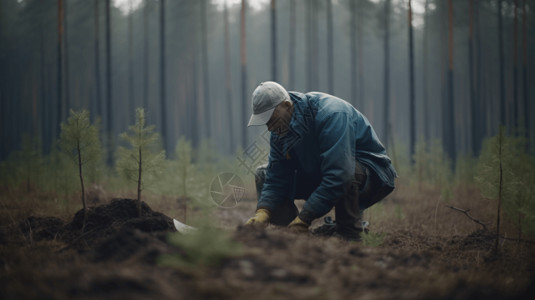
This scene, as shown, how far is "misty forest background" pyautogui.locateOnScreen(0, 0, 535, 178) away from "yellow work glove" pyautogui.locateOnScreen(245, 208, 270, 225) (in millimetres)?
10907

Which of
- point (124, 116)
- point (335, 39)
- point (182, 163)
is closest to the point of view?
point (182, 163)

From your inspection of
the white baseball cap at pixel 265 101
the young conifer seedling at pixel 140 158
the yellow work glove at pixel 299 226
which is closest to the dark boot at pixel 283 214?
the yellow work glove at pixel 299 226

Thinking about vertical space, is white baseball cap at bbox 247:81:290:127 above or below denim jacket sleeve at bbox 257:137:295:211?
above

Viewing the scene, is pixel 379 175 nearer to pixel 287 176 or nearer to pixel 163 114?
pixel 287 176

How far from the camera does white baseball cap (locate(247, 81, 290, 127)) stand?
11.3 feet

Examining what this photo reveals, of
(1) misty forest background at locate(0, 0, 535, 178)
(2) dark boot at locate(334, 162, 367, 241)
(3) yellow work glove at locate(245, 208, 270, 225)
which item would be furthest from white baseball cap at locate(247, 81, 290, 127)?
(1) misty forest background at locate(0, 0, 535, 178)

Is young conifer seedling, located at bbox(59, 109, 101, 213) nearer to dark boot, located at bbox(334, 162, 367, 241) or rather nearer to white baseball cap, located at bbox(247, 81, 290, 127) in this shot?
white baseball cap, located at bbox(247, 81, 290, 127)

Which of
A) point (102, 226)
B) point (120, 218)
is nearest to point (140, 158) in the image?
point (120, 218)

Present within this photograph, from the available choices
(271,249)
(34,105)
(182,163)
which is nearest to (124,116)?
(34,105)

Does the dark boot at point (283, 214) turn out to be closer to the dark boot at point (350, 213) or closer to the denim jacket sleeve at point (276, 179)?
the denim jacket sleeve at point (276, 179)

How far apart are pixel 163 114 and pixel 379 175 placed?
11.9 metres

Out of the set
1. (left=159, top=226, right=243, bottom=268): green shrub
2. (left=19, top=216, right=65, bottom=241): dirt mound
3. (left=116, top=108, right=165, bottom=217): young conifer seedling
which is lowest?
(left=19, top=216, right=65, bottom=241): dirt mound

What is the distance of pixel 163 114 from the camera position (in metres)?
14.0

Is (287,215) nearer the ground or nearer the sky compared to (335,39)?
nearer the ground
